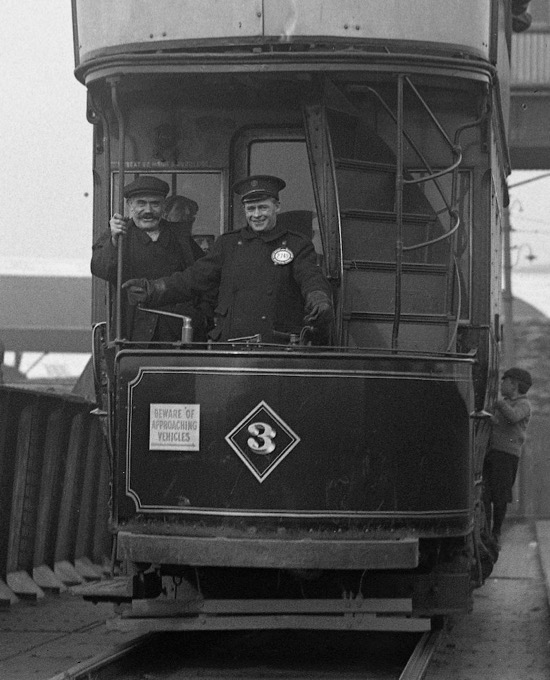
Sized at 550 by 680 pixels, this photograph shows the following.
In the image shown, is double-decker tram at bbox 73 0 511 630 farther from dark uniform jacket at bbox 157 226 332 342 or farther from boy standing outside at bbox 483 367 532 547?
boy standing outside at bbox 483 367 532 547

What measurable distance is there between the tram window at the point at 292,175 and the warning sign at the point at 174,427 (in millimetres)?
1804

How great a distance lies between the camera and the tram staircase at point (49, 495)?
33.0 feet

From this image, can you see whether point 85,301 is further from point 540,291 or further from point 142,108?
point 142,108

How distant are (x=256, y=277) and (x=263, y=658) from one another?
2.04 meters

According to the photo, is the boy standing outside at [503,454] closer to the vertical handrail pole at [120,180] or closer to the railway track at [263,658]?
the railway track at [263,658]

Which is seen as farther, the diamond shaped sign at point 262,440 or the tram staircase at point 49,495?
the tram staircase at point 49,495

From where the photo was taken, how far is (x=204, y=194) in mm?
9164

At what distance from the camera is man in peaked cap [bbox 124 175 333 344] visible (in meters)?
8.02

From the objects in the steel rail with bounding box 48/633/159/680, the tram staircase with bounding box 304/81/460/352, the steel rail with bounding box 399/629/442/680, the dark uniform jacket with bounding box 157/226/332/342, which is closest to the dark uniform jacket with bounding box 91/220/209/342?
the dark uniform jacket with bounding box 157/226/332/342

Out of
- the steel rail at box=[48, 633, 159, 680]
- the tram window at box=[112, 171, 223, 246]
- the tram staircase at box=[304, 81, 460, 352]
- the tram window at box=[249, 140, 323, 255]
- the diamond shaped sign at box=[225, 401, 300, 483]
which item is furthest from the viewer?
the tram window at box=[112, 171, 223, 246]

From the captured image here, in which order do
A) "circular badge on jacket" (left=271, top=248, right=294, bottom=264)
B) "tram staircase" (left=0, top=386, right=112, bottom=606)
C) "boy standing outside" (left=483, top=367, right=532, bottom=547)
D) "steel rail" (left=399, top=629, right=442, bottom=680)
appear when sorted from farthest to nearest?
"boy standing outside" (left=483, top=367, right=532, bottom=547)
"tram staircase" (left=0, top=386, right=112, bottom=606)
"circular badge on jacket" (left=271, top=248, right=294, bottom=264)
"steel rail" (left=399, top=629, right=442, bottom=680)

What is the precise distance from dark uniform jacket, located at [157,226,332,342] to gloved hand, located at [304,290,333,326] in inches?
5.4

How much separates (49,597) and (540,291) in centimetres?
4465

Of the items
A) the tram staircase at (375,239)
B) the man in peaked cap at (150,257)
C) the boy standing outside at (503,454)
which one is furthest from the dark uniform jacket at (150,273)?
the boy standing outside at (503,454)
